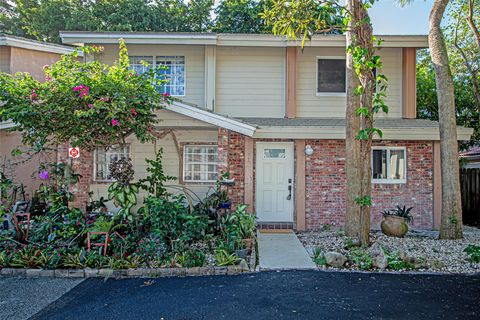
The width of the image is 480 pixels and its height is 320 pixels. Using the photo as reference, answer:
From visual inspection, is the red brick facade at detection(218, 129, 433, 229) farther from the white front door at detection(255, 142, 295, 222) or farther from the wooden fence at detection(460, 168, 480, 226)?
the wooden fence at detection(460, 168, 480, 226)

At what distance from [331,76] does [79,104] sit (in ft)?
23.2

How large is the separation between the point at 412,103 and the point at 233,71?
5325mm

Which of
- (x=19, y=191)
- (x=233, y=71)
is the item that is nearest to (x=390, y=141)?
(x=233, y=71)

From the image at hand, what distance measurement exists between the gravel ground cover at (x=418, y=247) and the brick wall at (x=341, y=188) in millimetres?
625

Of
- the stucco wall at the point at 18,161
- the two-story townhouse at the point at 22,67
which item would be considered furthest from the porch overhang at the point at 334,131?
the stucco wall at the point at 18,161

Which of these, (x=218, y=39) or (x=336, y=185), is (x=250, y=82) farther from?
(x=336, y=185)

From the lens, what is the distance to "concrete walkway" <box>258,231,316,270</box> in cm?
599

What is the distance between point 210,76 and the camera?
33.7ft

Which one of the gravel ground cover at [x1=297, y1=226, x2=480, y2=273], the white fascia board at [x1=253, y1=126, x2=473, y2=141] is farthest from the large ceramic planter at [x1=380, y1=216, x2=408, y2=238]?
the white fascia board at [x1=253, y1=126, x2=473, y2=141]

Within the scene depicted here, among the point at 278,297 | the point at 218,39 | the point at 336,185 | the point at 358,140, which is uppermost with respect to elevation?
the point at 218,39

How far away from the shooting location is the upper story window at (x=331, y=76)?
410 inches

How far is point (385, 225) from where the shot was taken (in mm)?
7980

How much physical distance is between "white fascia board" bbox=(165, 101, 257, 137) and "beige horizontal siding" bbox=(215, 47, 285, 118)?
2.41 metres

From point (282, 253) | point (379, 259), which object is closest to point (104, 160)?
point (282, 253)
